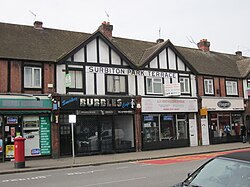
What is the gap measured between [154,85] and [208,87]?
6063mm

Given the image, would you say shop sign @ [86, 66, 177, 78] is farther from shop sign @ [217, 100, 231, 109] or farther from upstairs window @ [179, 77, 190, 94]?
shop sign @ [217, 100, 231, 109]

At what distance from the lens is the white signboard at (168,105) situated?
80.0 ft

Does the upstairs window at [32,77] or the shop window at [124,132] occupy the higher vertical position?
the upstairs window at [32,77]

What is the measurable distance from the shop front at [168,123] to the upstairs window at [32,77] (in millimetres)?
7724

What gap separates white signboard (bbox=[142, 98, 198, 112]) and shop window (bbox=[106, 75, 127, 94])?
5.82 ft

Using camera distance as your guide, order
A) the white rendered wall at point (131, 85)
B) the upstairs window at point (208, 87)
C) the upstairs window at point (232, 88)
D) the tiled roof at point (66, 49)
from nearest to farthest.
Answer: the tiled roof at point (66, 49) → the white rendered wall at point (131, 85) → the upstairs window at point (208, 87) → the upstairs window at point (232, 88)

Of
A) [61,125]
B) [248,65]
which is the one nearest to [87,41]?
[61,125]

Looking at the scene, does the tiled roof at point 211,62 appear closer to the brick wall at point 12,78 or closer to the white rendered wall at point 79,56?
the white rendered wall at point 79,56

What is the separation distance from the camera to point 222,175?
5062 mm

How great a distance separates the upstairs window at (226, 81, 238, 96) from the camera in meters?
30.1

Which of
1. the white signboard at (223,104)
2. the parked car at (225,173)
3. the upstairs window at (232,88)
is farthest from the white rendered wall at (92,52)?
the parked car at (225,173)

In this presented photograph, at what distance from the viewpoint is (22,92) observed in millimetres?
19734

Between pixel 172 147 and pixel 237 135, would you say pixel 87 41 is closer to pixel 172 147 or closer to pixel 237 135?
pixel 172 147

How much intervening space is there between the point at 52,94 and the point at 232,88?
17.4 metres
